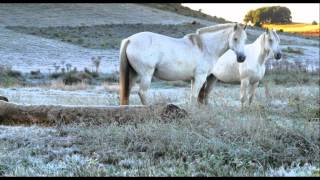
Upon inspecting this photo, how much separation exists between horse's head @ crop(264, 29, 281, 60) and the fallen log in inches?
206

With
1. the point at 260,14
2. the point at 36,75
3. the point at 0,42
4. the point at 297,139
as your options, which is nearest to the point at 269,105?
the point at 297,139

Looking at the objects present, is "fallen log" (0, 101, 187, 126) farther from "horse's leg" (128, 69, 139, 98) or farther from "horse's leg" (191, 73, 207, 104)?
"horse's leg" (191, 73, 207, 104)

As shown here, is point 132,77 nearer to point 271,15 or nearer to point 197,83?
point 197,83

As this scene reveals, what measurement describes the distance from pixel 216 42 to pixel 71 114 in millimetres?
4096

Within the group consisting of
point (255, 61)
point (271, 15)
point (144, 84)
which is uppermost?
point (144, 84)

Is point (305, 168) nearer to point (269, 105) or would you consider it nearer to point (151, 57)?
point (151, 57)

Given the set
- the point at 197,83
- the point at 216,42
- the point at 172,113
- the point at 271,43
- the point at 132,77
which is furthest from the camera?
the point at 271,43

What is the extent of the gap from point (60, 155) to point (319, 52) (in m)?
39.5

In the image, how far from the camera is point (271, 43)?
13.1 m

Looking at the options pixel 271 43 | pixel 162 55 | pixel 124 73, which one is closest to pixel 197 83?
pixel 162 55

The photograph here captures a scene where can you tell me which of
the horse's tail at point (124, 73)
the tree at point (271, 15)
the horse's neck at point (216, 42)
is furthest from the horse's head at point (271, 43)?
the tree at point (271, 15)

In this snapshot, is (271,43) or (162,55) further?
(271,43)

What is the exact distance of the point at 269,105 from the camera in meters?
12.6

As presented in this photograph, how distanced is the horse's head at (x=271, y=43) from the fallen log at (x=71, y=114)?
523 cm
